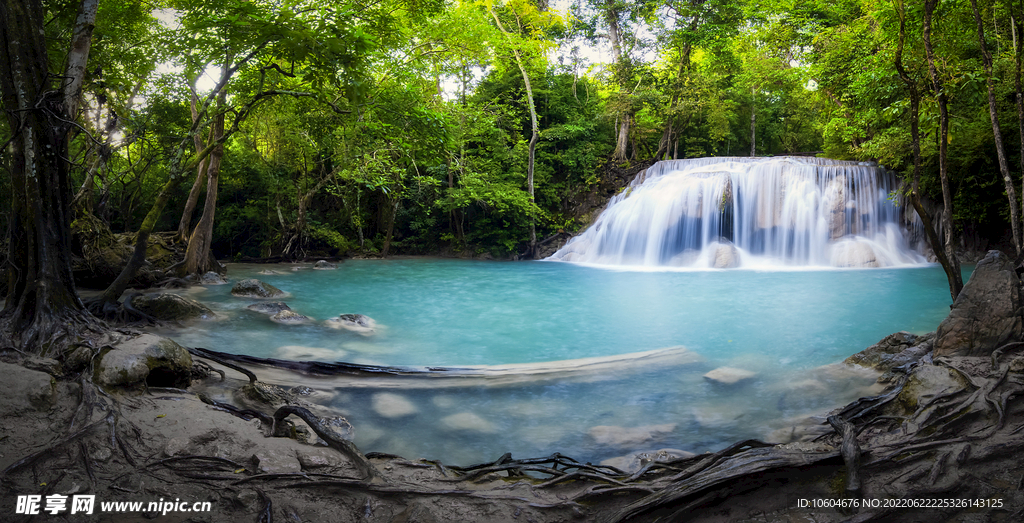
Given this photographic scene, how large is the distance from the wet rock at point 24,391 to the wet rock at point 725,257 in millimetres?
16527

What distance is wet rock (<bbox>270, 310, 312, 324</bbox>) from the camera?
28.3 feet

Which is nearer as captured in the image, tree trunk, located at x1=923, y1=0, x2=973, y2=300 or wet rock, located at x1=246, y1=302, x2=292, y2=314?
tree trunk, located at x1=923, y1=0, x2=973, y2=300

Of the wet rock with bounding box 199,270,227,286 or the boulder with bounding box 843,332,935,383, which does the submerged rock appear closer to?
the wet rock with bounding box 199,270,227,286

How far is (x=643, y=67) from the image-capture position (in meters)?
22.8

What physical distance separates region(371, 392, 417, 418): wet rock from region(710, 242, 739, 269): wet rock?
1412 centimetres

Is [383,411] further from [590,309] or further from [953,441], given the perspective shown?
[590,309]

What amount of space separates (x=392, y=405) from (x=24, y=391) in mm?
2565

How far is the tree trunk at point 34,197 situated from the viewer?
465 cm

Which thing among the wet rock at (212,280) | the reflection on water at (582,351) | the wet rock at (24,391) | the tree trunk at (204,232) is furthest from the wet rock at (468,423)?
the tree trunk at (204,232)

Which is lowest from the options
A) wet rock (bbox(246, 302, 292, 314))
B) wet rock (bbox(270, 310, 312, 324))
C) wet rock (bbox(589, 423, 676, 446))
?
wet rock (bbox(589, 423, 676, 446))

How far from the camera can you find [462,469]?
11.1ft

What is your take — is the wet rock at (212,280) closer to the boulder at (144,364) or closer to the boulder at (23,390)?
the boulder at (144,364)

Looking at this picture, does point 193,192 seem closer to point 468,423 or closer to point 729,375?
point 468,423

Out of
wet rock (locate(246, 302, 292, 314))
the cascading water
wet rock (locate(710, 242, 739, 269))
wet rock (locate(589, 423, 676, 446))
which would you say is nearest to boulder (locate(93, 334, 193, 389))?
wet rock (locate(589, 423, 676, 446))
